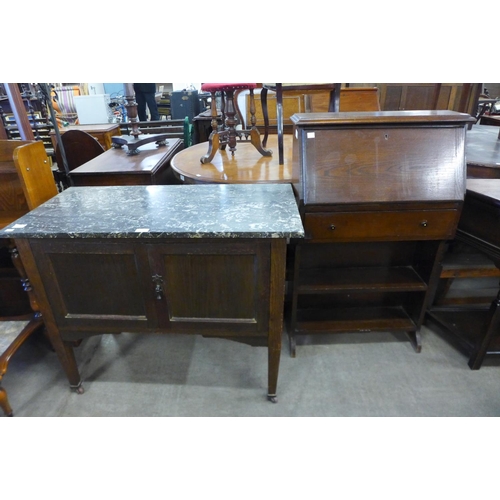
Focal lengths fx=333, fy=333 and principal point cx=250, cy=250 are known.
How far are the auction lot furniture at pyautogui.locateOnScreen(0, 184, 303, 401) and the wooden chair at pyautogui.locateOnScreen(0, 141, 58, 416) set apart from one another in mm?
120

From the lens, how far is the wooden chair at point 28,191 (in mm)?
1318

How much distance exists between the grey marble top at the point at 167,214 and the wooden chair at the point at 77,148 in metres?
1.31

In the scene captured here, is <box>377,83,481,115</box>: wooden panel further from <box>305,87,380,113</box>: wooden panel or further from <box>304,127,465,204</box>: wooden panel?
<box>304,127,465,204</box>: wooden panel

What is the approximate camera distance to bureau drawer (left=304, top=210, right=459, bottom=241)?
4.41 feet

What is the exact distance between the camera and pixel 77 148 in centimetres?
260

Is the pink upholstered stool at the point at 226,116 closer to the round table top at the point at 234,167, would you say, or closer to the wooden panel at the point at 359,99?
the round table top at the point at 234,167

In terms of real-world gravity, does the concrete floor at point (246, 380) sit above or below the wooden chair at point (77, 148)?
below

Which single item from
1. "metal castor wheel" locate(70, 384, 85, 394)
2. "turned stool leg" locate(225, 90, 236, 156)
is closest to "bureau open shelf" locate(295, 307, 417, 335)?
"metal castor wheel" locate(70, 384, 85, 394)

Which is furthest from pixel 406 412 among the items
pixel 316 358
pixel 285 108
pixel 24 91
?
pixel 24 91

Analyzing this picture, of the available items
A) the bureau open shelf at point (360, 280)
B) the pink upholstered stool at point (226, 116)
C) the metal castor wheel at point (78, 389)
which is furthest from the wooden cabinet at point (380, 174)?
the metal castor wheel at point (78, 389)

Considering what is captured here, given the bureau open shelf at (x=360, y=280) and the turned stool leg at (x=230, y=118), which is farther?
the turned stool leg at (x=230, y=118)

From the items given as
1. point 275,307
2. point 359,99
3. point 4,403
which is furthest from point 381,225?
point 359,99

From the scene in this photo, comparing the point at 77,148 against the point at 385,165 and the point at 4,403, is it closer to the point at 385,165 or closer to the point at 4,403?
the point at 4,403

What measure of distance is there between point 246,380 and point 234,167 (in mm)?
1207
